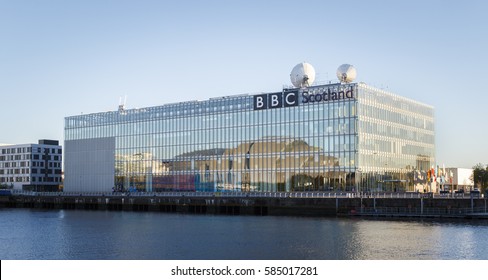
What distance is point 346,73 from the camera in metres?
138

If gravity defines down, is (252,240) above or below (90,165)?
below

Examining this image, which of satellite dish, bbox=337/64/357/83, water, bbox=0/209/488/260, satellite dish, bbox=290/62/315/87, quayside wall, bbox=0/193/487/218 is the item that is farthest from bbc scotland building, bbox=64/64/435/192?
water, bbox=0/209/488/260

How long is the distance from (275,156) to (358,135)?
69.0 ft

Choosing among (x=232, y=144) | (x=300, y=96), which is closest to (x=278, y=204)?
(x=300, y=96)

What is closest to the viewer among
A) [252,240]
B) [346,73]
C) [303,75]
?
[252,240]

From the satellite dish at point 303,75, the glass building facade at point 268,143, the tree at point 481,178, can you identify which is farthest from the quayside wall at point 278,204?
the tree at point 481,178

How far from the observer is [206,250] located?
63.0 metres

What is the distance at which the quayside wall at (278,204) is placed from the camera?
103m

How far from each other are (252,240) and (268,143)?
257 feet

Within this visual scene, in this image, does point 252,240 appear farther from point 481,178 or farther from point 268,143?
point 481,178

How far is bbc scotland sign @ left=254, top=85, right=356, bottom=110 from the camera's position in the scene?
13700 centimetres

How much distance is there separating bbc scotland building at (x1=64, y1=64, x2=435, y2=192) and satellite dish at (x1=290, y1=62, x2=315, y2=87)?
1743 mm

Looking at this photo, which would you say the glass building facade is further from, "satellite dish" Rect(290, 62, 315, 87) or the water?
the water
